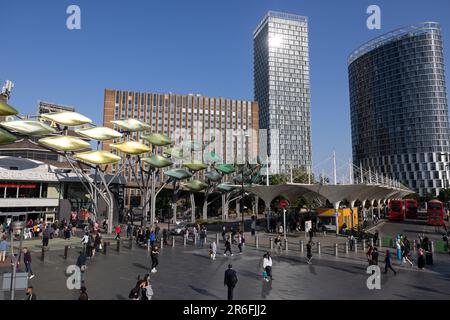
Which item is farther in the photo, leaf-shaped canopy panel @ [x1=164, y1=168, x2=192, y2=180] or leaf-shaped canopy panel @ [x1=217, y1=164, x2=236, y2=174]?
Answer: leaf-shaped canopy panel @ [x1=217, y1=164, x2=236, y2=174]

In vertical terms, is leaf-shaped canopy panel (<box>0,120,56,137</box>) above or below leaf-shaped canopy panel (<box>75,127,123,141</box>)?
below

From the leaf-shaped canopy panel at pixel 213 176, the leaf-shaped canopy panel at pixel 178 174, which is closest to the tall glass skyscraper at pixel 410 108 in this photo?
the leaf-shaped canopy panel at pixel 213 176

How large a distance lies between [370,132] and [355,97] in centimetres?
2058

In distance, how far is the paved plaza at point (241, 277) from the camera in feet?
44.9

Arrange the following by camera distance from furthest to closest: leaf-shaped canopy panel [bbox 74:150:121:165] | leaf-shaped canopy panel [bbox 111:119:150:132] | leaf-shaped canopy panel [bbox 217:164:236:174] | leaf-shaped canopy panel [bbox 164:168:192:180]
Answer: leaf-shaped canopy panel [bbox 217:164:236:174] → leaf-shaped canopy panel [bbox 164:168:192:180] → leaf-shaped canopy panel [bbox 111:119:150:132] → leaf-shaped canopy panel [bbox 74:150:121:165]

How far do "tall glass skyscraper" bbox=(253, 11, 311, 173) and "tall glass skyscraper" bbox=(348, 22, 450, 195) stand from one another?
28.4m

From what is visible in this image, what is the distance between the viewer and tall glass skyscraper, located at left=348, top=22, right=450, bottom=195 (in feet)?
438

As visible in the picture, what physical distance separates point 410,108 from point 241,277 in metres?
143

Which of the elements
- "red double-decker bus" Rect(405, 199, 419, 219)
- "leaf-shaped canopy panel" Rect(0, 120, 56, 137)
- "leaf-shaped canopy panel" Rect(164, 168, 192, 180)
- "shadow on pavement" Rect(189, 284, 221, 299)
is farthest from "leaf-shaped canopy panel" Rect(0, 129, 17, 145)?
"red double-decker bus" Rect(405, 199, 419, 219)

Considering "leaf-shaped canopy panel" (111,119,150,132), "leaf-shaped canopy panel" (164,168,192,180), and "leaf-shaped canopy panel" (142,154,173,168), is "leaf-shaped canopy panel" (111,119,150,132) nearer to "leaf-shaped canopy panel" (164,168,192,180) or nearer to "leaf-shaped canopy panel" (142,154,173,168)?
"leaf-shaped canopy panel" (142,154,173,168)

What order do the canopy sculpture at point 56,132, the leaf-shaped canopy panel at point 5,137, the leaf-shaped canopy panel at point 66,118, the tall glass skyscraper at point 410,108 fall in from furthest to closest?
the tall glass skyscraper at point 410,108, the leaf-shaped canopy panel at point 66,118, the canopy sculpture at point 56,132, the leaf-shaped canopy panel at point 5,137

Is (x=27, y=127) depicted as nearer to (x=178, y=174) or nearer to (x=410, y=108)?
(x=178, y=174)

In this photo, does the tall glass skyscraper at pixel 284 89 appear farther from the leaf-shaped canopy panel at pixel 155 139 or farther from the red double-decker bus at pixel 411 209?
the leaf-shaped canopy panel at pixel 155 139

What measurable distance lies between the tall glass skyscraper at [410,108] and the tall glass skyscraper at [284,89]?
28397mm
